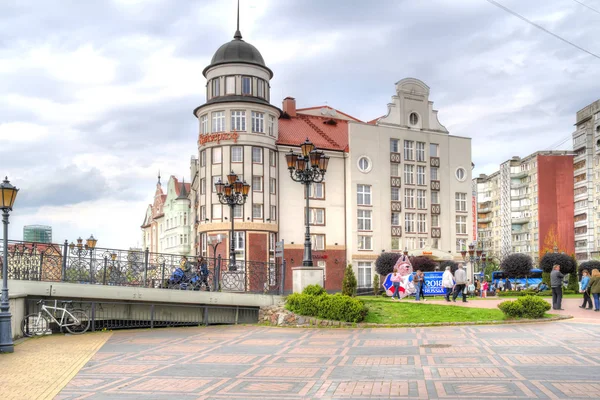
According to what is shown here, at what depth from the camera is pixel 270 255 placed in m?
49.8

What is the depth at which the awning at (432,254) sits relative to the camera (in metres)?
55.2

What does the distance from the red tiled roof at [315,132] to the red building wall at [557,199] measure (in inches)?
1858

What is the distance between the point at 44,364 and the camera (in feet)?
42.4

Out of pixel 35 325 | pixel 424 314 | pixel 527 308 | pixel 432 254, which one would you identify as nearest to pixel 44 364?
pixel 35 325

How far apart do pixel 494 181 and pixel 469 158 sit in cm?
5848

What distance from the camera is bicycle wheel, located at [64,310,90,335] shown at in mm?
19406

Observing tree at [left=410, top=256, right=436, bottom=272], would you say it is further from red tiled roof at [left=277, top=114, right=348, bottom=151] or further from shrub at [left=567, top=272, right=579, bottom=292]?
red tiled roof at [left=277, top=114, right=348, bottom=151]

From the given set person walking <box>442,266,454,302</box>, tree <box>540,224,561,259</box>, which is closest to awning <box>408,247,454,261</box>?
person walking <box>442,266,454,302</box>

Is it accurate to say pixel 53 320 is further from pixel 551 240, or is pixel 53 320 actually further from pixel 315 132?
pixel 551 240

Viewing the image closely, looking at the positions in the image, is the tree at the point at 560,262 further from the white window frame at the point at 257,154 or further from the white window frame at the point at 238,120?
the white window frame at the point at 238,120

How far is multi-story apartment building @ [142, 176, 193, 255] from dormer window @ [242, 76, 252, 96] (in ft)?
87.1

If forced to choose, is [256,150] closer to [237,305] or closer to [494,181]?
[237,305]

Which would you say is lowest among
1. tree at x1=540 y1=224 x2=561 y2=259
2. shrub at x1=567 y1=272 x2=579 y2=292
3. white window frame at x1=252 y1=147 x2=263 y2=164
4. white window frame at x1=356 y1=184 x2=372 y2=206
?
shrub at x1=567 y1=272 x2=579 y2=292

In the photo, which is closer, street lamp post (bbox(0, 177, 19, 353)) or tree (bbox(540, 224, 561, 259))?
street lamp post (bbox(0, 177, 19, 353))
